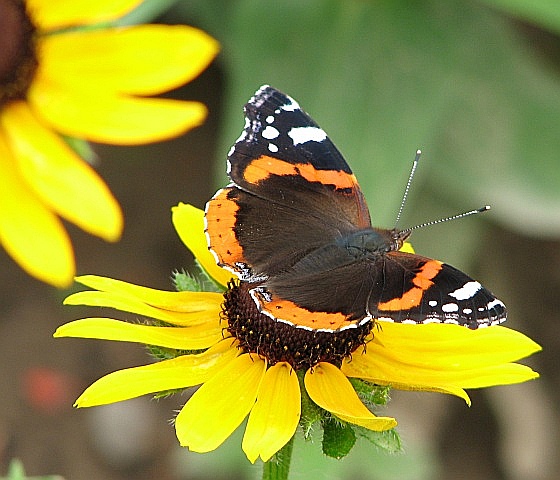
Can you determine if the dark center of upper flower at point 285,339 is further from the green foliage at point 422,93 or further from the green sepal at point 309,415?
the green foliage at point 422,93

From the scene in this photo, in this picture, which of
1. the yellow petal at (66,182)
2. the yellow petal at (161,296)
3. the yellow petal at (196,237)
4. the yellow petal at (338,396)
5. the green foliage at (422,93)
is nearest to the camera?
the yellow petal at (338,396)

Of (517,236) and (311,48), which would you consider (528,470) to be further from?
(311,48)

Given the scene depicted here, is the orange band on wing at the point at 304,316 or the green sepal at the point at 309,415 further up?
the orange band on wing at the point at 304,316

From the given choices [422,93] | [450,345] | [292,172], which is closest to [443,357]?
[450,345]

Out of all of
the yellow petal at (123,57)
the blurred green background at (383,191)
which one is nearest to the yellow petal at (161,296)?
the yellow petal at (123,57)

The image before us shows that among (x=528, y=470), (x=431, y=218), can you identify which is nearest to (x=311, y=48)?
(x=431, y=218)

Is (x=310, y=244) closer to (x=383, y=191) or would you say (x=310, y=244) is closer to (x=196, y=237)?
(x=196, y=237)

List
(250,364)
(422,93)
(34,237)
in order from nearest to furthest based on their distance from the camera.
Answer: (250,364) → (34,237) → (422,93)

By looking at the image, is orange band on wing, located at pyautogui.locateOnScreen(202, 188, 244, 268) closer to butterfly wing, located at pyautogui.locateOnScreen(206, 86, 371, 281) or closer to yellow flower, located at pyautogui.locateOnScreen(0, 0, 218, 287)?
butterfly wing, located at pyautogui.locateOnScreen(206, 86, 371, 281)

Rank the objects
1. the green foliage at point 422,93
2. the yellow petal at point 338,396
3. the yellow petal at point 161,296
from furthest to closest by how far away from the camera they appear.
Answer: the green foliage at point 422,93
the yellow petal at point 161,296
the yellow petal at point 338,396
